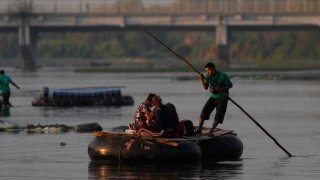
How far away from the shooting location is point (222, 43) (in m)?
167

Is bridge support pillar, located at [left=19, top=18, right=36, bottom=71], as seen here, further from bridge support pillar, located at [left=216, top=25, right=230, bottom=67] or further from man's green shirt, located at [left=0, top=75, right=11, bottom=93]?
man's green shirt, located at [left=0, top=75, right=11, bottom=93]

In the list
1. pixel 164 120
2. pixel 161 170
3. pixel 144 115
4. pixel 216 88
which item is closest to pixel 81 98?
pixel 216 88

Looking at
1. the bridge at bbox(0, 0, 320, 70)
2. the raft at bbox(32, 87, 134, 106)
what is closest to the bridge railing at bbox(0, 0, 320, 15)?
the bridge at bbox(0, 0, 320, 70)

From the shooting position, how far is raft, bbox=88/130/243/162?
30.9 meters

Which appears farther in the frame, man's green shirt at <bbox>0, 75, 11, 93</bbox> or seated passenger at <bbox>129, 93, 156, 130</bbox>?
man's green shirt at <bbox>0, 75, 11, 93</bbox>

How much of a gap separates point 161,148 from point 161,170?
0.90m

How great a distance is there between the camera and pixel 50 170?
99.5 feet

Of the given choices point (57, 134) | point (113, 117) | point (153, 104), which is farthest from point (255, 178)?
point (113, 117)

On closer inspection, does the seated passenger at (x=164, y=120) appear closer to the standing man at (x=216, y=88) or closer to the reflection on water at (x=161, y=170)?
the reflection on water at (x=161, y=170)

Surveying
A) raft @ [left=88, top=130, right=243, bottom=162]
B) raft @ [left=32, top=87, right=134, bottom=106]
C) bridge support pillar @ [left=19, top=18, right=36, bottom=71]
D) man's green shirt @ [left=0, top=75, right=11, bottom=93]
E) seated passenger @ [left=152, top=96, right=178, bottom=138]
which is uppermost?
seated passenger @ [left=152, top=96, right=178, bottom=138]

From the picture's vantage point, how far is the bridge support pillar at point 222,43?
165 m

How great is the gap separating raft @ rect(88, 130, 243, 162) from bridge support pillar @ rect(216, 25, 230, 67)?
13223cm

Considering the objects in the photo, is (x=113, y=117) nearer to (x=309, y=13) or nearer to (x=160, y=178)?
(x=160, y=178)

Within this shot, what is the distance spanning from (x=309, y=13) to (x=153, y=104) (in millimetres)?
126647
